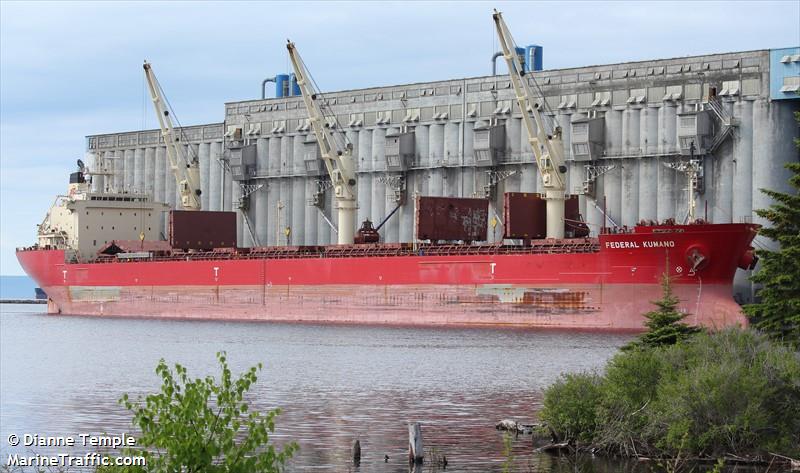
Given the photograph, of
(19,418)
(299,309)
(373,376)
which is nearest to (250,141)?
(299,309)

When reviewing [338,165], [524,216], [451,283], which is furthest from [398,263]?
[338,165]

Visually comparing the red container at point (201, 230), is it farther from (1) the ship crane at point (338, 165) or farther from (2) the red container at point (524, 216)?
(2) the red container at point (524, 216)

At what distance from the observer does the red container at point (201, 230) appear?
209 ft

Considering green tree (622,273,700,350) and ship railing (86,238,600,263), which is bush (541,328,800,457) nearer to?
green tree (622,273,700,350)

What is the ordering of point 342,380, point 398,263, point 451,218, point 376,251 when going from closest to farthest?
point 342,380, point 398,263, point 451,218, point 376,251

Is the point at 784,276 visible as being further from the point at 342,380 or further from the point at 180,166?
the point at 180,166

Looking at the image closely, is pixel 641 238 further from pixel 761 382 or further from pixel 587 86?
pixel 761 382

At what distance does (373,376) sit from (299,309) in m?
26.0

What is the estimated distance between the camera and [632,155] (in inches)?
2147

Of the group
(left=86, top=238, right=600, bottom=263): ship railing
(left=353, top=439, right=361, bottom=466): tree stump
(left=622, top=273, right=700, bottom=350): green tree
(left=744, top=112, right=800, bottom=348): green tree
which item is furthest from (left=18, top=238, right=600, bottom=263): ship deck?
(left=353, top=439, right=361, bottom=466): tree stump

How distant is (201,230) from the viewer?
65188 mm

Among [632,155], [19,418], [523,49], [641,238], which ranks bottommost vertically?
[19,418]

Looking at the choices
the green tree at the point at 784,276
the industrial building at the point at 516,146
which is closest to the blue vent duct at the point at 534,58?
the industrial building at the point at 516,146

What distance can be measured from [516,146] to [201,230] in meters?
17.9
